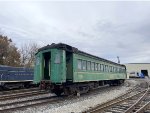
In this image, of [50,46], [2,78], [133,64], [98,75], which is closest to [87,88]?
[98,75]

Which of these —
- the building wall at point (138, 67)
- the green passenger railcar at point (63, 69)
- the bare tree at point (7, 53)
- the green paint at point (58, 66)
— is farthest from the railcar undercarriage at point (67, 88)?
the building wall at point (138, 67)

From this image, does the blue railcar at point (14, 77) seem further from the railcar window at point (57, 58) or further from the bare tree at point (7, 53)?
the bare tree at point (7, 53)

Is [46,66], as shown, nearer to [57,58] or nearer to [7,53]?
[57,58]

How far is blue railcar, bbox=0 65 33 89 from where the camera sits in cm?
2108

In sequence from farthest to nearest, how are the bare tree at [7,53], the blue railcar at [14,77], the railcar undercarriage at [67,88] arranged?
1. the bare tree at [7,53]
2. the blue railcar at [14,77]
3. the railcar undercarriage at [67,88]

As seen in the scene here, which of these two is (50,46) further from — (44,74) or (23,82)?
(23,82)

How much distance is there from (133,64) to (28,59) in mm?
38173

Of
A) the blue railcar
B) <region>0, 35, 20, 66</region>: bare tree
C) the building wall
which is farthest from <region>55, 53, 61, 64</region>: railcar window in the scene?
the building wall

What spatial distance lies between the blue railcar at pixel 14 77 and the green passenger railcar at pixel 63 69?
22.3 feet

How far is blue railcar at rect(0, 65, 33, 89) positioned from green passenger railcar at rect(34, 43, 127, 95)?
267 inches

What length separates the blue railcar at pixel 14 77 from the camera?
69.2ft

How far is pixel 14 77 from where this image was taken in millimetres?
22328

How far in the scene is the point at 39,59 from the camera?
599 inches

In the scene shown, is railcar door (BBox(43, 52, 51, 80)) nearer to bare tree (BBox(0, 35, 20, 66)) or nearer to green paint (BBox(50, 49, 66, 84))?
green paint (BBox(50, 49, 66, 84))
